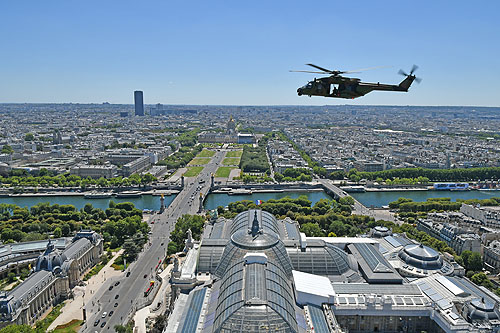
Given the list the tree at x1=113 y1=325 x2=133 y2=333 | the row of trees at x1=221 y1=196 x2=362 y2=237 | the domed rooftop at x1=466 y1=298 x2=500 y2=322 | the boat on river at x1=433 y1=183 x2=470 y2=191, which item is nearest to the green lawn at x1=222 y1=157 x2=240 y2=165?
the row of trees at x1=221 y1=196 x2=362 y2=237

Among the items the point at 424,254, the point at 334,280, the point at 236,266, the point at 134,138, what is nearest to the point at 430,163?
the point at 424,254

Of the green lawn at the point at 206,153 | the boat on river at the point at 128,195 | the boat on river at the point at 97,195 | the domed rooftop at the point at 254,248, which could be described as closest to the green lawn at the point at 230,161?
the green lawn at the point at 206,153

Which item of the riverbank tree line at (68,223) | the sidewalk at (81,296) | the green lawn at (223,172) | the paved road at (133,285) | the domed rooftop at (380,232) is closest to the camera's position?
the paved road at (133,285)

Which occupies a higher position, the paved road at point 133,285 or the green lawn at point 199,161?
the green lawn at point 199,161

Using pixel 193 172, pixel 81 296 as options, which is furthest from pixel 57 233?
pixel 193 172

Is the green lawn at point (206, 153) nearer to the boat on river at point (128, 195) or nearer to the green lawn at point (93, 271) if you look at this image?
the boat on river at point (128, 195)

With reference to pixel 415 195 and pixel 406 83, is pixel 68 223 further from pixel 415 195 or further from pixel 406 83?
pixel 415 195
